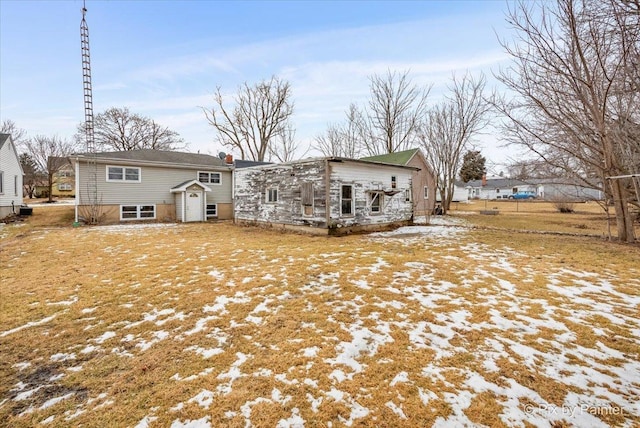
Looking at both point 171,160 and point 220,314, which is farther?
point 171,160

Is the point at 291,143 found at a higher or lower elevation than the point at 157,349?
higher

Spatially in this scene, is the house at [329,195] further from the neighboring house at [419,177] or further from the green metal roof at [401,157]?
the neighboring house at [419,177]

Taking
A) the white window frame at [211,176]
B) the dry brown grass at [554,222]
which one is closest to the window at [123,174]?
the white window frame at [211,176]

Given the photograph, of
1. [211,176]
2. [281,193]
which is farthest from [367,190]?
[211,176]

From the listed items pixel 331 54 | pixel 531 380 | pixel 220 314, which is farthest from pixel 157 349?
pixel 331 54

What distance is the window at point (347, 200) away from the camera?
37.7ft

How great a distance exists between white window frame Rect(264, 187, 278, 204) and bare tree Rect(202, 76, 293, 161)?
1781cm

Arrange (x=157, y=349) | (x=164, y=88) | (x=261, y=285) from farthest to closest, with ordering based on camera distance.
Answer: (x=164, y=88) → (x=261, y=285) → (x=157, y=349)

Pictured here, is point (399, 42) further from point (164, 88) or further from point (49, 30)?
point (49, 30)

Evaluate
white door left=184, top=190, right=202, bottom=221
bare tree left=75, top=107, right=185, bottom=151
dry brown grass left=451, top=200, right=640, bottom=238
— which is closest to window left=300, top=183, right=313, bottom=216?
white door left=184, top=190, right=202, bottom=221

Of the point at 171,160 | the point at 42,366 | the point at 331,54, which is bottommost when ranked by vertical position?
the point at 42,366

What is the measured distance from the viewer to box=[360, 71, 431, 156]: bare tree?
23.4 m

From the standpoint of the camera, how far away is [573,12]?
7.81 meters

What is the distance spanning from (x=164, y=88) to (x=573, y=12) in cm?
2094
